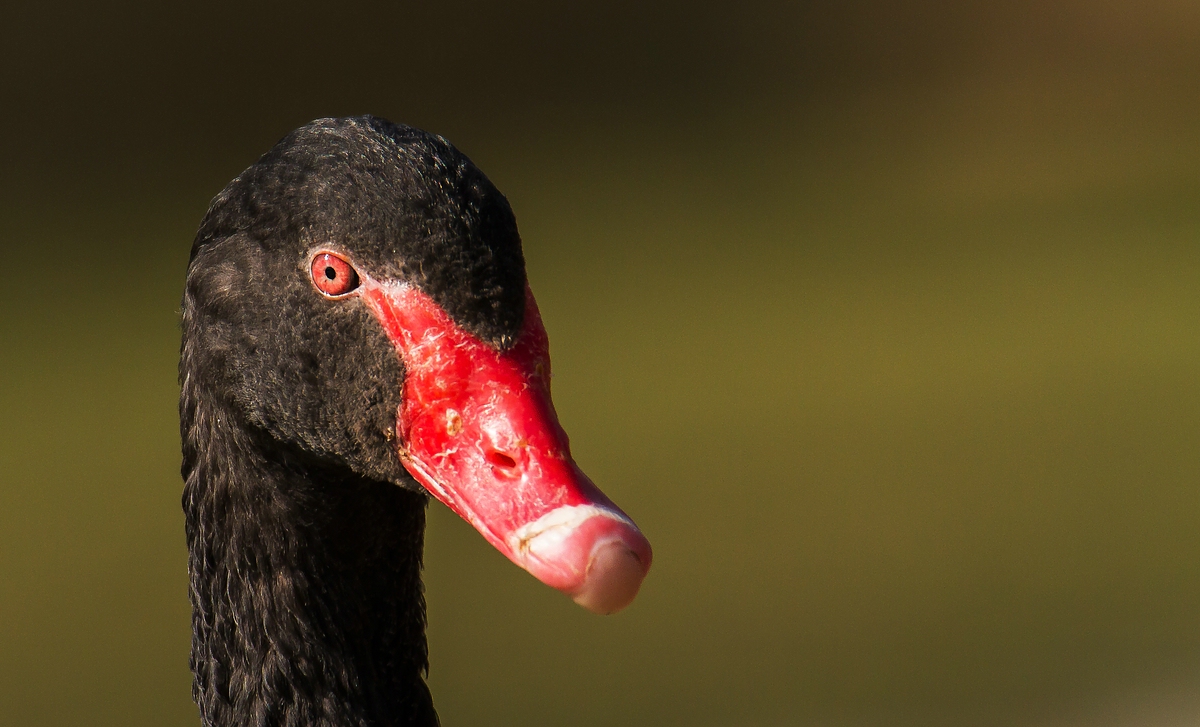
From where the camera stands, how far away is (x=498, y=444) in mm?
907

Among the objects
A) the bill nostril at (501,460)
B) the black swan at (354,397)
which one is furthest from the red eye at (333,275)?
the bill nostril at (501,460)

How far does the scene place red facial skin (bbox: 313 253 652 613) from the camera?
86cm

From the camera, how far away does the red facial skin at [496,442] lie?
2.81ft

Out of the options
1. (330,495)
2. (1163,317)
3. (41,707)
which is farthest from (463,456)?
(1163,317)

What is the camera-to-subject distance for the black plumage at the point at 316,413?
94 centimetres

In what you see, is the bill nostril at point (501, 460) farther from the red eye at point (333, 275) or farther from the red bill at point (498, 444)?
the red eye at point (333, 275)

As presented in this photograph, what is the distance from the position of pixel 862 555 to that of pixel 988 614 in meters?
0.33

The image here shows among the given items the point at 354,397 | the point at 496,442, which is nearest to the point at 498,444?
the point at 496,442

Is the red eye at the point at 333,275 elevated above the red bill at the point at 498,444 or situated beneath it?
elevated above

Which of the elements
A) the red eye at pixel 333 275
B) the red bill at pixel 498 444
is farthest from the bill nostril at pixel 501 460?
the red eye at pixel 333 275

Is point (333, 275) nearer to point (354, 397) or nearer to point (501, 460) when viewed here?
point (354, 397)

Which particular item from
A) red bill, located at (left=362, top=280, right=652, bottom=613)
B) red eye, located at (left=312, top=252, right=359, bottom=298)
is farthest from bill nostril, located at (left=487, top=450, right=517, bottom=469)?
red eye, located at (left=312, top=252, right=359, bottom=298)

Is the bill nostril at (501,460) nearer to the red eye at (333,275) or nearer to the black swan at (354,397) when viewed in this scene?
the black swan at (354,397)

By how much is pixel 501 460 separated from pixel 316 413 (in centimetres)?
19
